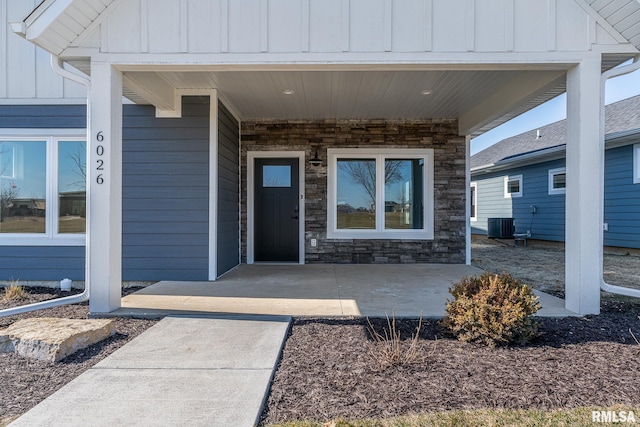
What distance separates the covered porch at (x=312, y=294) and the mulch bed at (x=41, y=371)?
518 mm

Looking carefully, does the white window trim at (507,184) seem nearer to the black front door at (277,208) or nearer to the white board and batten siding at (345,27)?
the black front door at (277,208)

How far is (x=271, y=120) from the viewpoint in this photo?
7.57 meters

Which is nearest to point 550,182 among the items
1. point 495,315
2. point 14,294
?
point 495,315

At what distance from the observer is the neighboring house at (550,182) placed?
30.3ft

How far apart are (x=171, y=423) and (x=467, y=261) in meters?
6.77

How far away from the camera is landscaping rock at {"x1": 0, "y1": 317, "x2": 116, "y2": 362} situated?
2.76m

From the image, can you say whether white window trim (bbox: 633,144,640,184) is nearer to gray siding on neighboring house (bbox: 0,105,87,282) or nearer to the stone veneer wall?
the stone veneer wall

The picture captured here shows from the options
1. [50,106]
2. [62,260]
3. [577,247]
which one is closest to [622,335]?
[577,247]

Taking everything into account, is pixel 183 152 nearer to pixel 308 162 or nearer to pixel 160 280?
pixel 160 280

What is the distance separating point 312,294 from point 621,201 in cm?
914

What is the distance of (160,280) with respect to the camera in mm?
5652

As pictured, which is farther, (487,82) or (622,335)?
(487,82)

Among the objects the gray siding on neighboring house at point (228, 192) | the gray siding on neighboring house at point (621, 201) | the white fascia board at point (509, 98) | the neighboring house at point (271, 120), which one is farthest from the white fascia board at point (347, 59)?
the gray siding on neighboring house at point (621, 201)

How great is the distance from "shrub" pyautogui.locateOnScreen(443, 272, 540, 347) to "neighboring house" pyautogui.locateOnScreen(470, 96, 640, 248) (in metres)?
4.92
